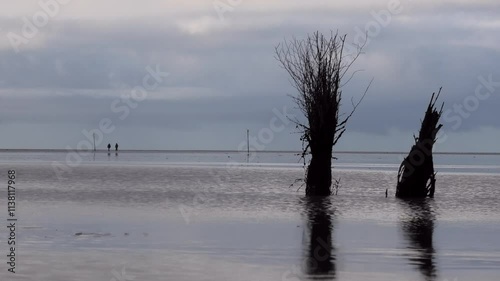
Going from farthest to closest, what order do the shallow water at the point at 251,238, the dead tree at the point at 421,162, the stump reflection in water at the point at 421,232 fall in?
the dead tree at the point at 421,162 → the stump reflection in water at the point at 421,232 → the shallow water at the point at 251,238

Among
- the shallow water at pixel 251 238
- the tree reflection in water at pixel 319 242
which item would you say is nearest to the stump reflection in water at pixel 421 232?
the shallow water at pixel 251 238

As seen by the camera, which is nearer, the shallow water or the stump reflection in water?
the shallow water

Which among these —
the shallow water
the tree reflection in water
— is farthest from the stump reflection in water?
the tree reflection in water

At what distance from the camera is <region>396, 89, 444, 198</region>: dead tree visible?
32.5 metres

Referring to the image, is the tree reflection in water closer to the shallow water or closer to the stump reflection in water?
the shallow water

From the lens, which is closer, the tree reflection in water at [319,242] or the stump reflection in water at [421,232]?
the tree reflection in water at [319,242]

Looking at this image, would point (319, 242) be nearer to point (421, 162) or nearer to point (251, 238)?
point (251, 238)

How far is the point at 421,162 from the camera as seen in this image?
33.1 meters

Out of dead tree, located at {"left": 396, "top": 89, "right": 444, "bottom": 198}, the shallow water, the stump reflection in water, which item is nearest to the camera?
the shallow water

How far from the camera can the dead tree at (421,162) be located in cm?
3247

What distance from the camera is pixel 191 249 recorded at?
17594 mm

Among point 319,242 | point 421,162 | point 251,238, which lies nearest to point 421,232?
point 319,242

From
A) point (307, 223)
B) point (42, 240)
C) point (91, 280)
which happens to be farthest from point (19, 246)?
point (307, 223)

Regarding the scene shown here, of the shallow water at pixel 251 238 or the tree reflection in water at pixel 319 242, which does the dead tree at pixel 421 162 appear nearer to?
the shallow water at pixel 251 238
